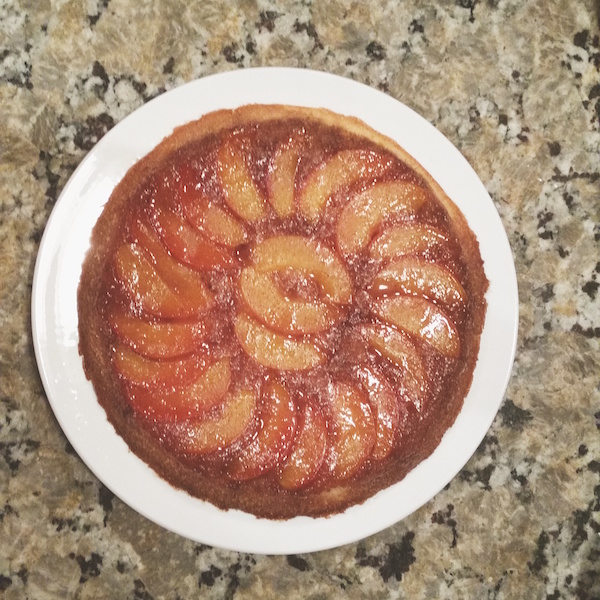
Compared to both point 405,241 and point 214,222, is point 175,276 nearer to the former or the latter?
point 214,222

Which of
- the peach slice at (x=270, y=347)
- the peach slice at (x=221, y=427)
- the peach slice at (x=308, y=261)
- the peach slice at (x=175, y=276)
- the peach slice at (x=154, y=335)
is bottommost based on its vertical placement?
the peach slice at (x=221, y=427)

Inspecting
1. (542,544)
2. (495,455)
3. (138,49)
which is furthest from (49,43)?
(542,544)

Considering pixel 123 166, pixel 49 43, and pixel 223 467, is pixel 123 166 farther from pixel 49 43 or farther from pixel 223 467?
pixel 223 467

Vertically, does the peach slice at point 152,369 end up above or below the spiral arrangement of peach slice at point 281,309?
below

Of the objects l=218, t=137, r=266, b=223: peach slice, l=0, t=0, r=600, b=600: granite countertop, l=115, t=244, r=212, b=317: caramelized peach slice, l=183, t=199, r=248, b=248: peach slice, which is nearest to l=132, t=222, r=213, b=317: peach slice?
l=115, t=244, r=212, b=317: caramelized peach slice

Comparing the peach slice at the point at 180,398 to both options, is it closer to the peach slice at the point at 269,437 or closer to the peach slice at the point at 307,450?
the peach slice at the point at 269,437

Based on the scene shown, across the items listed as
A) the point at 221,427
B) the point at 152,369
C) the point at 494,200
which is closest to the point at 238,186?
the point at 152,369

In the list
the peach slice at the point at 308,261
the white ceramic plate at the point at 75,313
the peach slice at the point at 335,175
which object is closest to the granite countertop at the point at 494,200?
the white ceramic plate at the point at 75,313

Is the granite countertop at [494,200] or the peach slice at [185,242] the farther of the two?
the granite countertop at [494,200]
